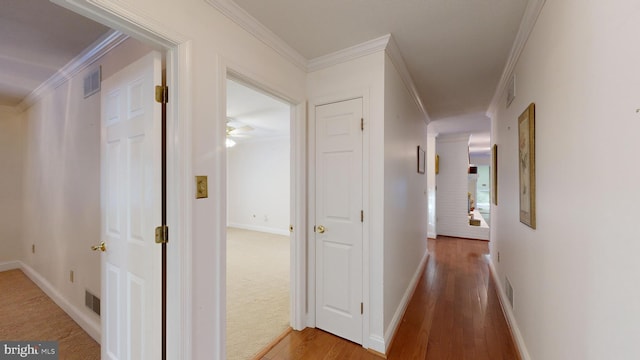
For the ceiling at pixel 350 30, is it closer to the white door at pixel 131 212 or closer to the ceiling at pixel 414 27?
the ceiling at pixel 414 27

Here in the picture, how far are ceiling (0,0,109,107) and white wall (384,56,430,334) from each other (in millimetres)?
2216

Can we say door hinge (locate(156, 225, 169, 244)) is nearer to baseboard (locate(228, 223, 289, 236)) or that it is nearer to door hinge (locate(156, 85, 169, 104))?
door hinge (locate(156, 85, 169, 104))

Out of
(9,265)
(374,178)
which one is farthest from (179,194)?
(9,265)

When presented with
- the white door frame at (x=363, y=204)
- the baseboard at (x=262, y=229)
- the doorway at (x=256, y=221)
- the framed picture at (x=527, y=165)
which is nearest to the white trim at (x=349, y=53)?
the white door frame at (x=363, y=204)

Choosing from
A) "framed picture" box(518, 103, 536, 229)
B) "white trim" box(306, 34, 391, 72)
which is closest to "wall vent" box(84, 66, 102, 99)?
"white trim" box(306, 34, 391, 72)

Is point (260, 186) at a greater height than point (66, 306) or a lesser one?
greater

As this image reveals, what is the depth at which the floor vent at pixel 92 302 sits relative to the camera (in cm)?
210

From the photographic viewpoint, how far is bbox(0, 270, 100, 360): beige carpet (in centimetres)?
198

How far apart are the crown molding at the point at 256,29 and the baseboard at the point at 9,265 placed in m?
5.00

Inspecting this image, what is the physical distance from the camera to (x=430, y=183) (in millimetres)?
5602

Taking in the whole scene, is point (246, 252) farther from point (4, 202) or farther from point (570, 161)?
point (570, 161)

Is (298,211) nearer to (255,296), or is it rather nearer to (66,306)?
(255,296)

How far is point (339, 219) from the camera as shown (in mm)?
2117

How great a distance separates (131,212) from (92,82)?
1497 mm
